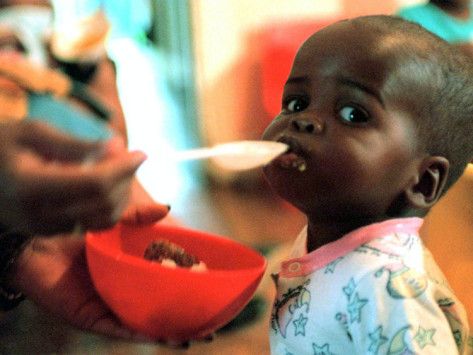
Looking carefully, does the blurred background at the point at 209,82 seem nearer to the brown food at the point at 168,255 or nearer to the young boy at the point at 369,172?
the brown food at the point at 168,255

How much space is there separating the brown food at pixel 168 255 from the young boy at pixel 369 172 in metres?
0.18

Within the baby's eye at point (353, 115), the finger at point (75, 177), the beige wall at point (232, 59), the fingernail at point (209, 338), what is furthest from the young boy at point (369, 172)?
the beige wall at point (232, 59)

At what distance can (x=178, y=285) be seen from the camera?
76cm

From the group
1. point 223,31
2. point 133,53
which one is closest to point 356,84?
point 223,31

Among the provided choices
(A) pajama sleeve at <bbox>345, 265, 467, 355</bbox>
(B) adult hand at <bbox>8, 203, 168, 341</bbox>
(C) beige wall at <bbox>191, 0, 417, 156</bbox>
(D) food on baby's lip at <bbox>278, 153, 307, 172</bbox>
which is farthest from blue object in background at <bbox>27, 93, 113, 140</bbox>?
(C) beige wall at <bbox>191, 0, 417, 156</bbox>

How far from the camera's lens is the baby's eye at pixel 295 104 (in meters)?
0.67

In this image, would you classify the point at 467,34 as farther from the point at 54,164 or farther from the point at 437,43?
the point at 54,164

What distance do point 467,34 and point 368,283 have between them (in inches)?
36.4

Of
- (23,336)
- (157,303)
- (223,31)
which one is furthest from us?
(223,31)

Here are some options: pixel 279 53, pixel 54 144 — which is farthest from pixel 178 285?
pixel 279 53

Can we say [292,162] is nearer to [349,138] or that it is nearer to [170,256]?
[349,138]

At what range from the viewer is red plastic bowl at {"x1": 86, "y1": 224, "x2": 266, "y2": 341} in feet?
2.48

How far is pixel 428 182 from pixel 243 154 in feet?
0.66

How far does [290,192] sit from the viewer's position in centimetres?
63
